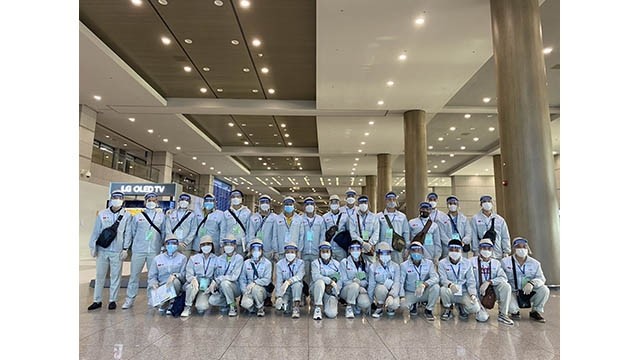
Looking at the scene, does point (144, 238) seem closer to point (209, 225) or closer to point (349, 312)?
point (209, 225)

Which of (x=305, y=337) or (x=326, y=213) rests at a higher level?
(x=326, y=213)

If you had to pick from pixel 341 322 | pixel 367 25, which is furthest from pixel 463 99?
pixel 341 322

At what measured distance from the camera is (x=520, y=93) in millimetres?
7836

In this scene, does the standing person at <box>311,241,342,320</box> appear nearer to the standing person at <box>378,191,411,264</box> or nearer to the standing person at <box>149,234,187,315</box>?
the standing person at <box>378,191,411,264</box>

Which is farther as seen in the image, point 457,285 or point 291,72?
point 291,72

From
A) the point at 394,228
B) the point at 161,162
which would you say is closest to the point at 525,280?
the point at 394,228

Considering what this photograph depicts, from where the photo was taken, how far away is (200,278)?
6074mm

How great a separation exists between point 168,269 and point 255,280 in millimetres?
1538

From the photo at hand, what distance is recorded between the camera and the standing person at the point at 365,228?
6.67 meters

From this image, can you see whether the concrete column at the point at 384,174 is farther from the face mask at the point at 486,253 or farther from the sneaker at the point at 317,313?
the sneaker at the point at 317,313

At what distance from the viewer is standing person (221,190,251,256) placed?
7.11m

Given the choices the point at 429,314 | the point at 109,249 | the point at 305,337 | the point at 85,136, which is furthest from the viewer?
the point at 85,136
